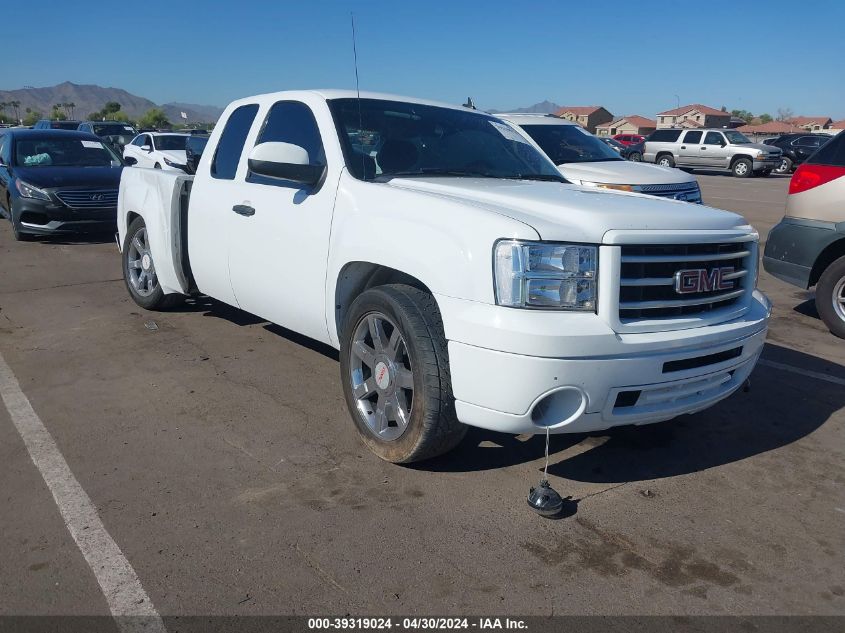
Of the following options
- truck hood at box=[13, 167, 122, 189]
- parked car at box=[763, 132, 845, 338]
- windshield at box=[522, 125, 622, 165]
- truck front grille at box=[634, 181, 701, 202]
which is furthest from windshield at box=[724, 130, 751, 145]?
truck hood at box=[13, 167, 122, 189]

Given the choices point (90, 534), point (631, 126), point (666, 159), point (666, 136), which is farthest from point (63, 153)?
Answer: point (631, 126)

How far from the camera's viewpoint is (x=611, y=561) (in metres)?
3.06

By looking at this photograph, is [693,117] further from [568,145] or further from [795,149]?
[568,145]

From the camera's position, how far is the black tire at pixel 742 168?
29.8 meters

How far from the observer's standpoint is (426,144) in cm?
463

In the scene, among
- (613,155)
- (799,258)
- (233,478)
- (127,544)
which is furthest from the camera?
(613,155)

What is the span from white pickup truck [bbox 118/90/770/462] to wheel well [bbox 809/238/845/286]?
3.14 m

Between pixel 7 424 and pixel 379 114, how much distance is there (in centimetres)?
284

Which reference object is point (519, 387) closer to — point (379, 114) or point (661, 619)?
point (661, 619)

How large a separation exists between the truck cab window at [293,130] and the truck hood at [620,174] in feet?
15.4

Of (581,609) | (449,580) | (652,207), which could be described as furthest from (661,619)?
(652,207)

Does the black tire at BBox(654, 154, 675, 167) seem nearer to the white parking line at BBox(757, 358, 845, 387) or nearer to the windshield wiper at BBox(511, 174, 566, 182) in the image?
the white parking line at BBox(757, 358, 845, 387)

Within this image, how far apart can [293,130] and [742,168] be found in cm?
2903

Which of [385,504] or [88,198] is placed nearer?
[385,504]
